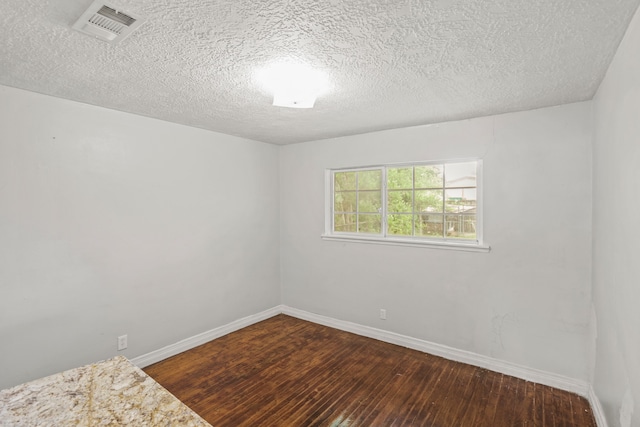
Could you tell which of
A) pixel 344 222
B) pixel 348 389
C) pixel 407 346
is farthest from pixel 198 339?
pixel 407 346

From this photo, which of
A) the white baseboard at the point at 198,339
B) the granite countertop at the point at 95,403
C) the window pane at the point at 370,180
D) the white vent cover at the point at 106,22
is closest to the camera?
the granite countertop at the point at 95,403

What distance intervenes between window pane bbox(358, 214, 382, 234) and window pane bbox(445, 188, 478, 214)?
2.65 feet

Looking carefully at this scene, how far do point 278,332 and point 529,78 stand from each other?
11.3 ft

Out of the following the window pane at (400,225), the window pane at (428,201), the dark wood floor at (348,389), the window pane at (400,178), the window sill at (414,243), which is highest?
the window pane at (400,178)

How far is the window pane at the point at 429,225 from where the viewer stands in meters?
3.32

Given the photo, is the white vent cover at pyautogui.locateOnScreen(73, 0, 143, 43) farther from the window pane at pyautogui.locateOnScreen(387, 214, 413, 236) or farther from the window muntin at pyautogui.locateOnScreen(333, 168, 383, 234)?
the window pane at pyautogui.locateOnScreen(387, 214, 413, 236)

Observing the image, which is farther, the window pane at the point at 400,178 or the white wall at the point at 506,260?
the window pane at the point at 400,178

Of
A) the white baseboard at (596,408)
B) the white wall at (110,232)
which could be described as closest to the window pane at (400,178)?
the white wall at (110,232)

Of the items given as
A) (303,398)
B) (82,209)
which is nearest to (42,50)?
(82,209)

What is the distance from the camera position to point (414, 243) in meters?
3.35

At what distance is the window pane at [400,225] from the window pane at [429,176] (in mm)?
385

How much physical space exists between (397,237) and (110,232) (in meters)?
2.86

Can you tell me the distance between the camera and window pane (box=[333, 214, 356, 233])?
3.98 metres

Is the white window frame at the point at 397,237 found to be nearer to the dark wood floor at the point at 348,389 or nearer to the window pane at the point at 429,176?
the window pane at the point at 429,176
